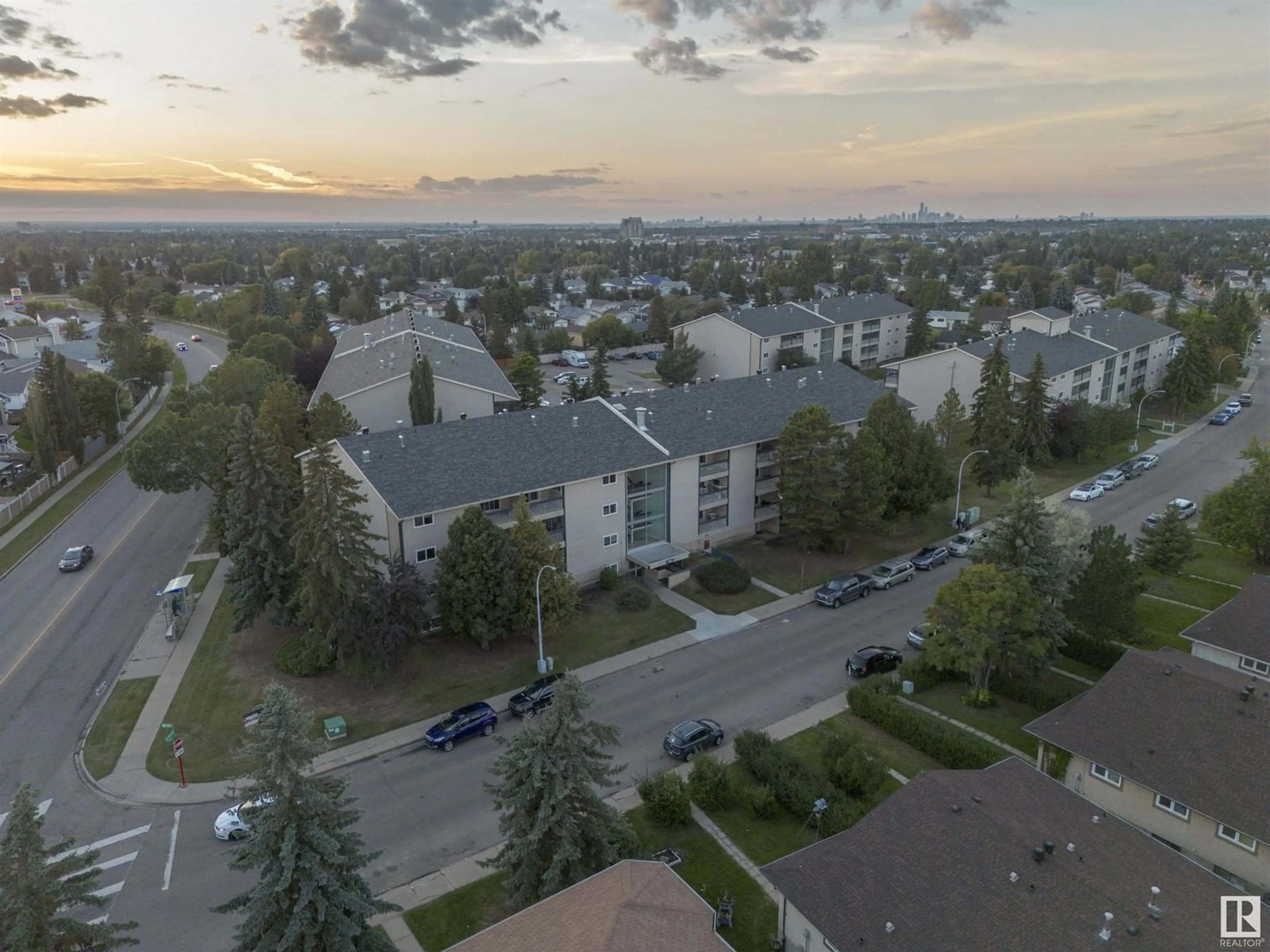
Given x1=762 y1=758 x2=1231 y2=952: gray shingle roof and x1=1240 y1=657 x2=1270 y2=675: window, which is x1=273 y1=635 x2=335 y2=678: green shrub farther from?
x1=1240 y1=657 x2=1270 y2=675: window

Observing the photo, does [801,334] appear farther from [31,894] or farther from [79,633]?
[31,894]

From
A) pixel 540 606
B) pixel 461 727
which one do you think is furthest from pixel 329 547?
pixel 540 606

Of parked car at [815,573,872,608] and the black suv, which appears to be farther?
parked car at [815,573,872,608]

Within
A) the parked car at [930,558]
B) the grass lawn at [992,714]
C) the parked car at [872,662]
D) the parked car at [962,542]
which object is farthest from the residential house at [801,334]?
the grass lawn at [992,714]

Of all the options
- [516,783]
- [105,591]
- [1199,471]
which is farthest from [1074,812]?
[1199,471]

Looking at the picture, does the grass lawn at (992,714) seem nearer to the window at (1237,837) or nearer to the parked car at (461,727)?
the window at (1237,837)

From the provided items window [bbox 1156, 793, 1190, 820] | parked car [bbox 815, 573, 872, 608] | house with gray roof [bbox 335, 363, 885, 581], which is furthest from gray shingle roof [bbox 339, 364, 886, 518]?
window [bbox 1156, 793, 1190, 820]

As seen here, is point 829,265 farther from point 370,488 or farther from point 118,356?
point 370,488
